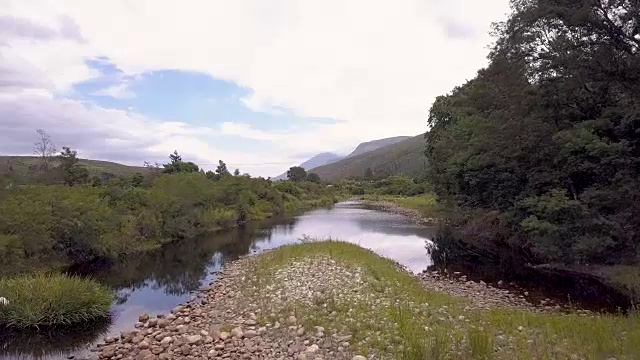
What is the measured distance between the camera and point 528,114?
2381 cm

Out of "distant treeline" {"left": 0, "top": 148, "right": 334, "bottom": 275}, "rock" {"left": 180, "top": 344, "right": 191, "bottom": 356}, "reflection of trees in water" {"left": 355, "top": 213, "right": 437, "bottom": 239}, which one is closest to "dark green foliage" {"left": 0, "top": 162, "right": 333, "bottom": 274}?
"distant treeline" {"left": 0, "top": 148, "right": 334, "bottom": 275}

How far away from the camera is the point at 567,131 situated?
20.0 meters

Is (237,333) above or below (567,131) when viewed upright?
below

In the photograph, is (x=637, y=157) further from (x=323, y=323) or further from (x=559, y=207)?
(x=323, y=323)

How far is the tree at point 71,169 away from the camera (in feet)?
163

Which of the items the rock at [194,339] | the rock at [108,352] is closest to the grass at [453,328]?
the rock at [194,339]

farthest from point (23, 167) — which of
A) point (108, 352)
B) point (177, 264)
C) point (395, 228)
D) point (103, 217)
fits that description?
point (108, 352)

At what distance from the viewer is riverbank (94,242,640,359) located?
28.7 feet

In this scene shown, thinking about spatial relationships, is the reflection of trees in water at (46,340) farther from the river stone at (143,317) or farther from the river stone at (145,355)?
the river stone at (145,355)

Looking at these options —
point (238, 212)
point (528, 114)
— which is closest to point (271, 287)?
point (528, 114)

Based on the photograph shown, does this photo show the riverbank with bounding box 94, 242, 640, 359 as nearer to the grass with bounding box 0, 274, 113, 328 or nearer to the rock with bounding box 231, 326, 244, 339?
the rock with bounding box 231, 326, 244, 339

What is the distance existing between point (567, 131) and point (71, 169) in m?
49.2

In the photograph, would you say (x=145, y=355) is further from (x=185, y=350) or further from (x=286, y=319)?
(x=286, y=319)

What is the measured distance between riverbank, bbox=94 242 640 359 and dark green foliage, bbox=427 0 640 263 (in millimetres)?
6677
